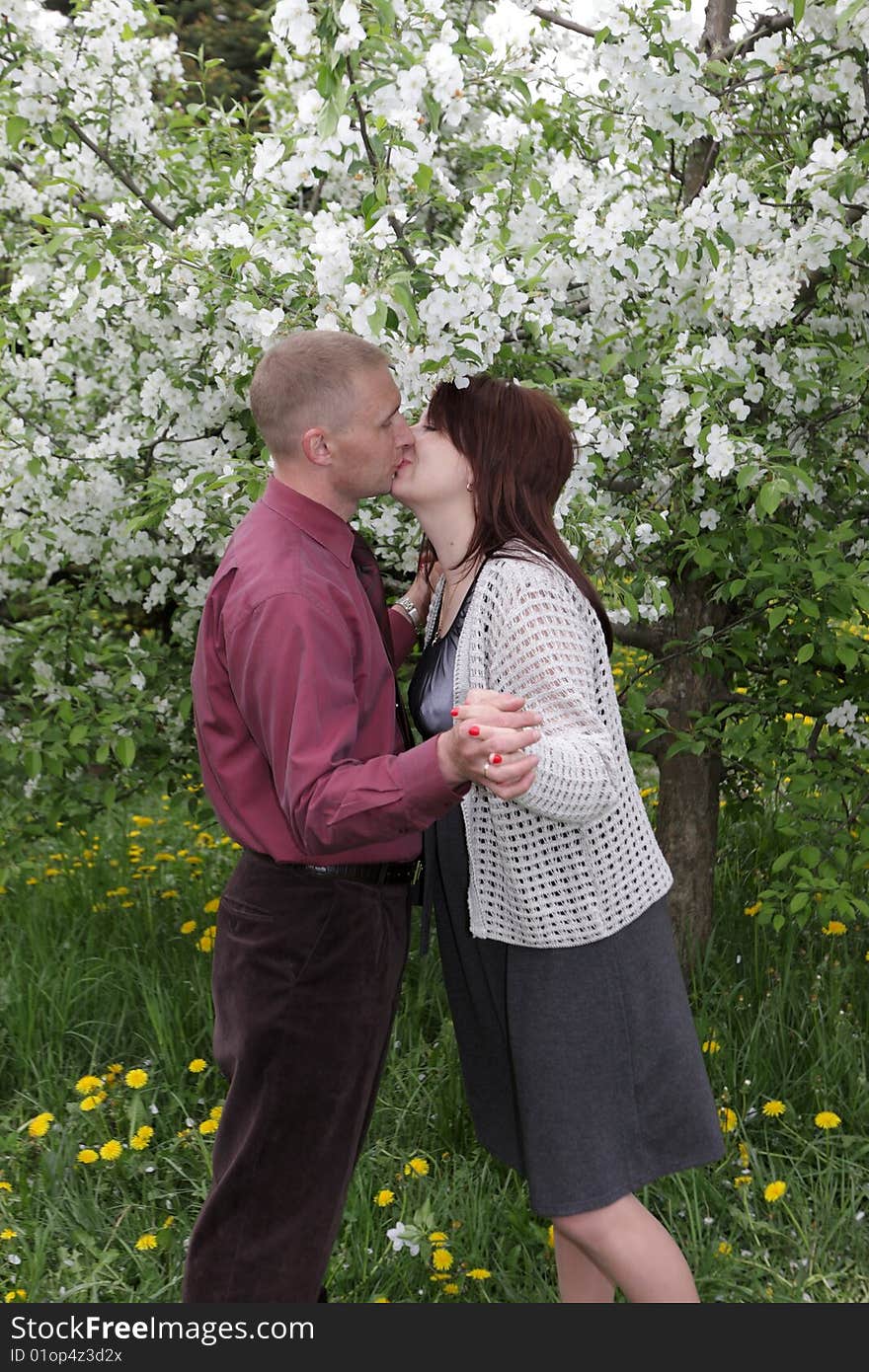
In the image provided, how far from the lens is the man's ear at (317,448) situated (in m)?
2.15

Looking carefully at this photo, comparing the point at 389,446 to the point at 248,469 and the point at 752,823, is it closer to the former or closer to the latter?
the point at 248,469

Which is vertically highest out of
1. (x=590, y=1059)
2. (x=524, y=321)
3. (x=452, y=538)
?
(x=524, y=321)

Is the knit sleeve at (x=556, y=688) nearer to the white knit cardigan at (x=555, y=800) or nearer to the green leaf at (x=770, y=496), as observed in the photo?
the white knit cardigan at (x=555, y=800)

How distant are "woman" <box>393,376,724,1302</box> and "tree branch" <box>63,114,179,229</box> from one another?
1375 mm

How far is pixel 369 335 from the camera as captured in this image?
2383mm

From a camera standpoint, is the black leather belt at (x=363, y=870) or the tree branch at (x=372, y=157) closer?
the black leather belt at (x=363, y=870)

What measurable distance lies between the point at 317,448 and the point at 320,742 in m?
0.51

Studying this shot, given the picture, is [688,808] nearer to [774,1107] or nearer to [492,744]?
[774,1107]

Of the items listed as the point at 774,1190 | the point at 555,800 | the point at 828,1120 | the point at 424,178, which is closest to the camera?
the point at 555,800

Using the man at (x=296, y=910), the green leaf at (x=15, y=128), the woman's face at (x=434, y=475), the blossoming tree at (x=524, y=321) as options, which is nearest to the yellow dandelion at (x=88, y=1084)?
the blossoming tree at (x=524, y=321)

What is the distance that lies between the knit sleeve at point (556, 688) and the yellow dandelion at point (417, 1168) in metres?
1.12

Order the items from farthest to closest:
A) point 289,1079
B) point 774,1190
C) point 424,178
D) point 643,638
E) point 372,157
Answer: point 643,638 < point 774,1190 < point 372,157 < point 424,178 < point 289,1079

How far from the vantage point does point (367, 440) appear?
2.16 metres

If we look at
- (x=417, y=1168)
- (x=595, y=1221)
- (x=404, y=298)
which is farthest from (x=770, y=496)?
(x=417, y=1168)
